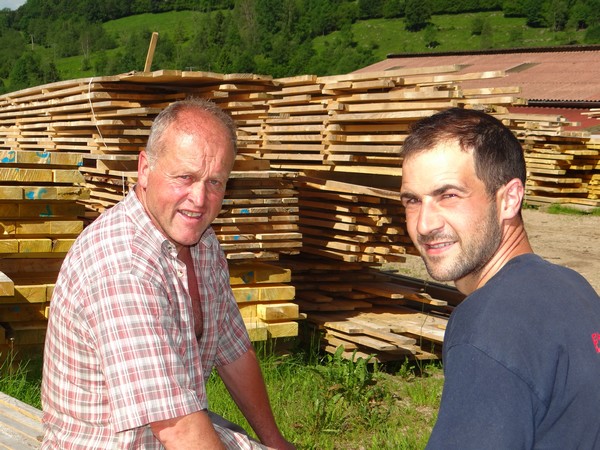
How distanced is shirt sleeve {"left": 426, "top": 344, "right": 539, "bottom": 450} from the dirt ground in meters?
8.75

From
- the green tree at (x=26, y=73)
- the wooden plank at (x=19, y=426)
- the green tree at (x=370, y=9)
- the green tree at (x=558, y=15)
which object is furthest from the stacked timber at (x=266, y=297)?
the green tree at (x=370, y=9)

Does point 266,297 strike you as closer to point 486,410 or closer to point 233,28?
point 486,410

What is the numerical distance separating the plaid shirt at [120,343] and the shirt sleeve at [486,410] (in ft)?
3.42

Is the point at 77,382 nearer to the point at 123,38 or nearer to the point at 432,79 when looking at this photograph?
the point at 432,79

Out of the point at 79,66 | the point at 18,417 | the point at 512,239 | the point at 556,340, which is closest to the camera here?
the point at 556,340

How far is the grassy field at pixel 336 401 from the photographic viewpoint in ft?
17.2

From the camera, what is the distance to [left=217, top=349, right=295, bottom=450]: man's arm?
3184 mm

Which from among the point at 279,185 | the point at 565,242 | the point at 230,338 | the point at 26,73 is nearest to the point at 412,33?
the point at 26,73

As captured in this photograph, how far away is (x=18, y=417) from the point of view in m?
3.93

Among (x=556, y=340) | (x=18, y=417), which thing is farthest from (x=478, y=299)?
(x=18, y=417)

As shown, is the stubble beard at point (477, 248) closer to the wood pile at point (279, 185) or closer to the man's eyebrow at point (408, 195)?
the man's eyebrow at point (408, 195)

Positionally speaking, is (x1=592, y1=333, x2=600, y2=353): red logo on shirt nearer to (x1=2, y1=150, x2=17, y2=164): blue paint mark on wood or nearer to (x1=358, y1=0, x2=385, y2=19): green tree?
(x1=2, y1=150, x2=17, y2=164): blue paint mark on wood

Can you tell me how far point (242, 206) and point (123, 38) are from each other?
293ft

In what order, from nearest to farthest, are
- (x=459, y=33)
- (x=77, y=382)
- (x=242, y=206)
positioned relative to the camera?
(x=77, y=382), (x=242, y=206), (x=459, y=33)
